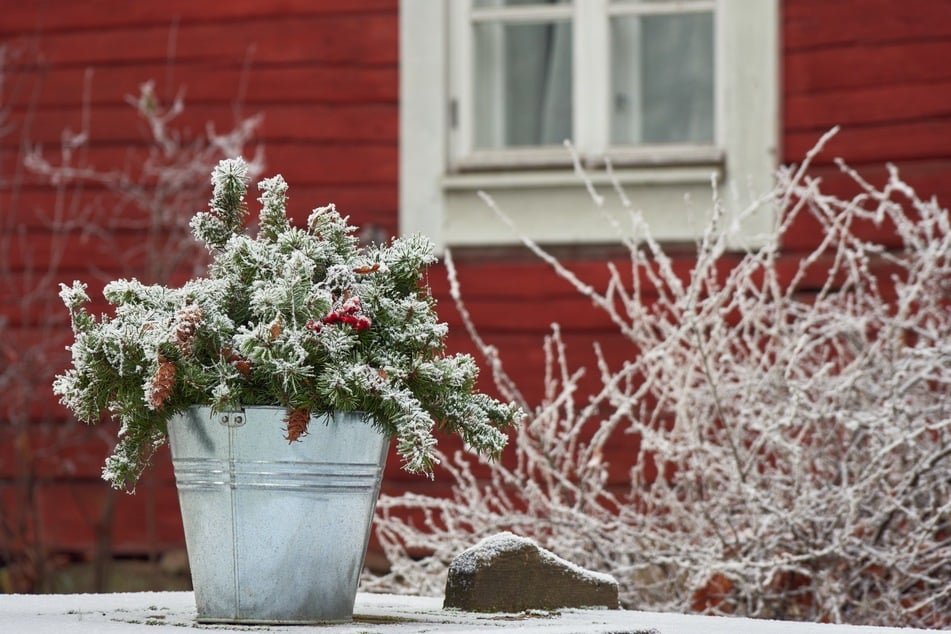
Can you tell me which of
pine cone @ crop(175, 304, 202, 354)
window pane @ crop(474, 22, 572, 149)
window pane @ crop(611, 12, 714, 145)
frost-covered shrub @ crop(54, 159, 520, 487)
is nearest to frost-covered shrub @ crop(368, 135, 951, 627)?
frost-covered shrub @ crop(54, 159, 520, 487)

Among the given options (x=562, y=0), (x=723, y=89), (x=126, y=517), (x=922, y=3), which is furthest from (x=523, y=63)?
(x=126, y=517)

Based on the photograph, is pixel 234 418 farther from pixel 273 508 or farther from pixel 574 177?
pixel 574 177

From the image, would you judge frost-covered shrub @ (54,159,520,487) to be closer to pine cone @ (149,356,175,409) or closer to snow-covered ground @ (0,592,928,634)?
pine cone @ (149,356,175,409)

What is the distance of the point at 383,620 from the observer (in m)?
2.73

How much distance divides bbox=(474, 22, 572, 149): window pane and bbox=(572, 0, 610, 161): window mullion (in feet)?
0.46

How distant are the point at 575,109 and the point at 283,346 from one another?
3.77m

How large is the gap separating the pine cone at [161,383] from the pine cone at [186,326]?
5 cm

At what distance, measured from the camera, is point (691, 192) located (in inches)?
231

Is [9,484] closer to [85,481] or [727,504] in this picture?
[85,481]

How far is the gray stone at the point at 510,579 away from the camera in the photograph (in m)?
2.91

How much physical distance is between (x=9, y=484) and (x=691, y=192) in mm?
3097

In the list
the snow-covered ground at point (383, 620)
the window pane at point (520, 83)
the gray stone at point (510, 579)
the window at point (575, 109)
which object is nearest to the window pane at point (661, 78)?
the window at point (575, 109)

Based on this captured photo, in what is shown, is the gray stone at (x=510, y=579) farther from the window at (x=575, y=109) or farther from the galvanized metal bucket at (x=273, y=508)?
the window at (x=575, y=109)

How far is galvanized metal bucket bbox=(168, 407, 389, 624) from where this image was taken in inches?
98.9
